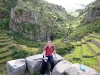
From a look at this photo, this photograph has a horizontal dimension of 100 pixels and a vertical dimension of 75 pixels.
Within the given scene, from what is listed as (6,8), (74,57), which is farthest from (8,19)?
(74,57)

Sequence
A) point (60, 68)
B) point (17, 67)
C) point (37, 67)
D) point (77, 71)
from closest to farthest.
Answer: point (77, 71)
point (60, 68)
point (17, 67)
point (37, 67)

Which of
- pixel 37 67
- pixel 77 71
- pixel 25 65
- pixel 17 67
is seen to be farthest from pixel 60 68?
pixel 17 67

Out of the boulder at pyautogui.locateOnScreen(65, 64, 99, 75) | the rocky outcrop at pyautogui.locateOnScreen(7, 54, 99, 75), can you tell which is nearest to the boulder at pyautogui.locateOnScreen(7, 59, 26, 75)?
the rocky outcrop at pyautogui.locateOnScreen(7, 54, 99, 75)

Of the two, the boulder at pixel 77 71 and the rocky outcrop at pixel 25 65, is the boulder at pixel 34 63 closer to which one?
the rocky outcrop at pixel 25 65

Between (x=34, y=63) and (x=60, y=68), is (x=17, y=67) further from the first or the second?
(x=60, y=68)

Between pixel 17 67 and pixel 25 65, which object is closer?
pixel 17 67

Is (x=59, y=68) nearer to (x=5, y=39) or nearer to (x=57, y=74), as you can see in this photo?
(x=57, y=74)

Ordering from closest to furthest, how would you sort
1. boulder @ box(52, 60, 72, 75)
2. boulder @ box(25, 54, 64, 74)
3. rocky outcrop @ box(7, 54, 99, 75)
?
rocky outcrop @ box(7, 54, 99, 75) < boulder @ box(52, 60, 72, 75) < boulder @ box(25, 54, 64, 74)

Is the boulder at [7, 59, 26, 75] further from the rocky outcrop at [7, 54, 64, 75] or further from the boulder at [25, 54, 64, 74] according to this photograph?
the boulder at [25, 54, 64, 74]

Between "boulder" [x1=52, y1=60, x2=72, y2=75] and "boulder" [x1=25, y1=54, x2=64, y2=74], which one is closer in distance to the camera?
"boulder" [x1=52, y1=60, x2=72, y2=75]

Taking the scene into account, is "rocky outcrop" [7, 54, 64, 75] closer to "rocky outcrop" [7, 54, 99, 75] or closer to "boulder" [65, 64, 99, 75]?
"rocky outcrop" [7, 54, 99, 75]

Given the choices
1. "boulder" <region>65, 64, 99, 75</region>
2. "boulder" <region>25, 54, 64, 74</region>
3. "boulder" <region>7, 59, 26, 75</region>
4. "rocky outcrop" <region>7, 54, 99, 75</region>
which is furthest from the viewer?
"boulder" <region>25, 54, 64, 74</region>

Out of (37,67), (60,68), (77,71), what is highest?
(77,71)

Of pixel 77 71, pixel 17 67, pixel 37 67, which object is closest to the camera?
pixel 77 71
